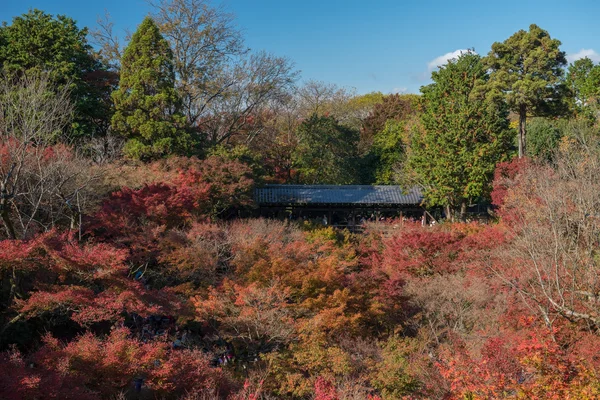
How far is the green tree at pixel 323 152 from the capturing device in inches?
1065

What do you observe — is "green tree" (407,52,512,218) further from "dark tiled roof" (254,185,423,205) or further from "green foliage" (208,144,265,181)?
"green foliage" (208,144,265,181)

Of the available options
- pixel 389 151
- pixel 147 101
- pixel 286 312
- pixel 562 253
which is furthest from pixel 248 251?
pixel 389 151

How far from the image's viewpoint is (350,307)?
40.7 feet

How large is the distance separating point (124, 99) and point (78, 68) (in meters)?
2.10

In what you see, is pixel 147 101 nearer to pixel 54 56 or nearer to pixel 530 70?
pixel 54 56

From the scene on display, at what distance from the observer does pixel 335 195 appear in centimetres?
2372

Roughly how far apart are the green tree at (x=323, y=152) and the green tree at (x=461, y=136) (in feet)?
18.9

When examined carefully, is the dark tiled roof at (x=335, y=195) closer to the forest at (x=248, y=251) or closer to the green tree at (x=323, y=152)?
the forest at (x=248, y=251)

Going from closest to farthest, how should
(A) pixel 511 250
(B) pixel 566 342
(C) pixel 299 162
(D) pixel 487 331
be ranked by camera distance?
1. (B) pixel 566 342
2. (D) pixel 487 331
3. (A) pixel 511 250
4. (C) pixel 299 162

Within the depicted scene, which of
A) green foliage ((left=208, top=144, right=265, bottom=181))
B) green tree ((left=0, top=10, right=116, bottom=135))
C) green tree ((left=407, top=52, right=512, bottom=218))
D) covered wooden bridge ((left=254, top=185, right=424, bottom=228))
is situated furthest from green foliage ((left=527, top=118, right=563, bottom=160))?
green tree ((left=0, top=10, right=116, bottom=135))

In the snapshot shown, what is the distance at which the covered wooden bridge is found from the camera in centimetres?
2309

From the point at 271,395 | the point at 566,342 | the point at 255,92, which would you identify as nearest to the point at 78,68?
the point at 255,92

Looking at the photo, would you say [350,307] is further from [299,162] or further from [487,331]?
[299,162]

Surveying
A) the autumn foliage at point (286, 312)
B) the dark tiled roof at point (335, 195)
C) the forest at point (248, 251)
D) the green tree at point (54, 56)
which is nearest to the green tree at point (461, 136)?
the forest at point (248, 251)
